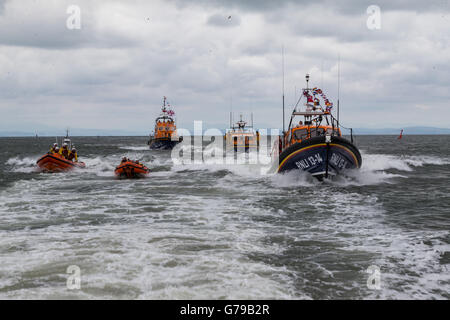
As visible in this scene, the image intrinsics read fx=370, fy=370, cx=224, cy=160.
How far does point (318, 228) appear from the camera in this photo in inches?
348

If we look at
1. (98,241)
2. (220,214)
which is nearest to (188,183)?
(220,214)

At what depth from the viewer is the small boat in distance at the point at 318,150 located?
15.3m

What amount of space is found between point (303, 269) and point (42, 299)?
3.91m

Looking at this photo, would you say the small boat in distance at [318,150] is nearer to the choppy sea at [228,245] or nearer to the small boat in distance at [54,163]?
the choppy sea at [228,245]

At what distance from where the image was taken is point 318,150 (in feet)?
50.5

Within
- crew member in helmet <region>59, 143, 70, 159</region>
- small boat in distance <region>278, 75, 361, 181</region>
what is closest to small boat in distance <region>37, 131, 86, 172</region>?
crew member in helmet <region>59, 143, 70, 159</region>

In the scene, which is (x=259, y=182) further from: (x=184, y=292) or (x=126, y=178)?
(x=184, y=292)

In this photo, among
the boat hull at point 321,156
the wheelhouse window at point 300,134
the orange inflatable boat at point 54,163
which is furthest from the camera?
the orange inflatable boat at point 54,163

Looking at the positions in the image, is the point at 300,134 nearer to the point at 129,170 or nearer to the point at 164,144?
the point at 129,170

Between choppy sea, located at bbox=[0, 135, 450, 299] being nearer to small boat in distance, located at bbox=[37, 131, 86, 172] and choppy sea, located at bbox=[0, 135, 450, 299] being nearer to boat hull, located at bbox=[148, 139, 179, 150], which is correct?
small boat in distance, located at bbox=[37, 131, 86, 172]

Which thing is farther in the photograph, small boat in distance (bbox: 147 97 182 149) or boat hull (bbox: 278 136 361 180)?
small boat in distance (bbox: 147 97 182 149)

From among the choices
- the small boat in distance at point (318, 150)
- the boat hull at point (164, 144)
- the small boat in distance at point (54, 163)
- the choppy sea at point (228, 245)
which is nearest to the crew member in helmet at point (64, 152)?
the small boat in distance at point (54, 163)

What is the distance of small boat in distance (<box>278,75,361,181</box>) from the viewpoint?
50.2 ft
